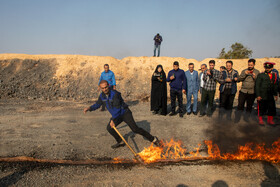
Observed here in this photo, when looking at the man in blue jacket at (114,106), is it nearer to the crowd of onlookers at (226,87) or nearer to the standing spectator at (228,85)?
the crowd of onlookers at (226,87)

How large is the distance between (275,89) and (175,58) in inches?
644

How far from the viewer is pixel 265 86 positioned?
18.1ft

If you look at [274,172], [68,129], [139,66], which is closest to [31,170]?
[68,129]

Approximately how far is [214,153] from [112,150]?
245cm

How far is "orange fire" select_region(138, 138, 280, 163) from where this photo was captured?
13.0ft

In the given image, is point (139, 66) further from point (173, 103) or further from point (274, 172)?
point (274, 172)

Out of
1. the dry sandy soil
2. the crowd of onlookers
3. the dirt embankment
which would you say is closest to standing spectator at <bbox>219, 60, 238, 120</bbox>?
the crowd of onlookers

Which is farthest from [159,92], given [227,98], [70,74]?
[70,74]

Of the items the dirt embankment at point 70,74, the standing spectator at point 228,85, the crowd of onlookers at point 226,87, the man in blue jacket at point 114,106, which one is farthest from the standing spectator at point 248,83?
the dirt embankment at point 70,74

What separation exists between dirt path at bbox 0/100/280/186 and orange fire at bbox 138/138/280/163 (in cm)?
18

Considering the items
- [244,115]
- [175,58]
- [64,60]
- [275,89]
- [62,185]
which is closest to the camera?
[62,185]

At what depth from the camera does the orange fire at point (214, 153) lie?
13.0 feet

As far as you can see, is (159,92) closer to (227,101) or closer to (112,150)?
(227,101)

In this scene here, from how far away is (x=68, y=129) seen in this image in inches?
225
